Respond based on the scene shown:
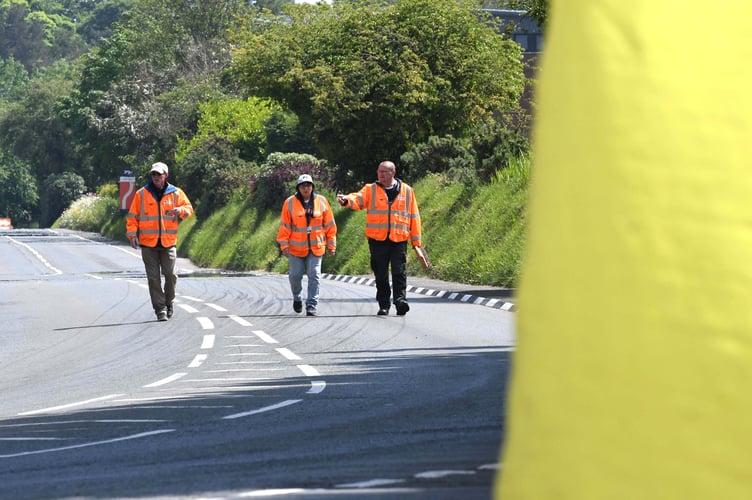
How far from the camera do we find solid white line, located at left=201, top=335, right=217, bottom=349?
1516cm

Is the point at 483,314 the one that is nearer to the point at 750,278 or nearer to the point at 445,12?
the point at 750,278

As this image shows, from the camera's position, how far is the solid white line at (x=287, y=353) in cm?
1341

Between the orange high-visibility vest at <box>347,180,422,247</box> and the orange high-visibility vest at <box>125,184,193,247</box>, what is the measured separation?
2318mm

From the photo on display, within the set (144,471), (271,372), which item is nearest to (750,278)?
(144,471)

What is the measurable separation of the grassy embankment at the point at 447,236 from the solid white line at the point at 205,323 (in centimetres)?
844

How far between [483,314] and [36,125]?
98.3 m

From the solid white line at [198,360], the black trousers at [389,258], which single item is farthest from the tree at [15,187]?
the solid white line at [198,360]

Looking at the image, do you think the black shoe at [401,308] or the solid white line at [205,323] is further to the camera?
the black shoe at [401,308]

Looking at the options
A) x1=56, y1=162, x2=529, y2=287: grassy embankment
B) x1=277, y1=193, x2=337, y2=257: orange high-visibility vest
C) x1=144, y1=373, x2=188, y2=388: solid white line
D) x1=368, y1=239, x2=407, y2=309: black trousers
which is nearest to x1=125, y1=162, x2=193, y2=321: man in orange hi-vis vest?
x1=277, y1=193, x2=337, y2=257: orange high-visibility vest

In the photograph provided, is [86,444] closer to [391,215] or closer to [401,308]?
[391,215]

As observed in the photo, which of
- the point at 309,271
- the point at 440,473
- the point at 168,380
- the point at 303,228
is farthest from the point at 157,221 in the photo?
the point at 440,473

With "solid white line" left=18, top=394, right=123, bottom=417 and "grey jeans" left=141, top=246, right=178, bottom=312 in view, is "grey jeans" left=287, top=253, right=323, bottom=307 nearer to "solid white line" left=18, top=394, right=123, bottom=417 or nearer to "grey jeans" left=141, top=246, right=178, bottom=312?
"grey jeans" left=141, top=246, right=178, bottom=312

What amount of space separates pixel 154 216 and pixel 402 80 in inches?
758

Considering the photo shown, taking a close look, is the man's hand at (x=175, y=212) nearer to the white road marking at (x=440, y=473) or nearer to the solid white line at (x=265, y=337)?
the solid white line at (x=265, y=337)
